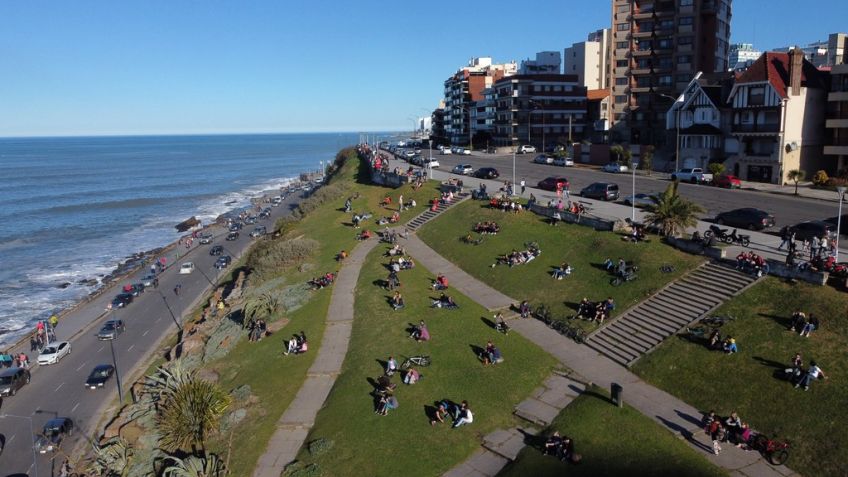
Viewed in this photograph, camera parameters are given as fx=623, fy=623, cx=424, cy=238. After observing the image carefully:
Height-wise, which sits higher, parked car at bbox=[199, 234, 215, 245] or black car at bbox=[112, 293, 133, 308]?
parked car at bbox=[199, 234, 215, 245]

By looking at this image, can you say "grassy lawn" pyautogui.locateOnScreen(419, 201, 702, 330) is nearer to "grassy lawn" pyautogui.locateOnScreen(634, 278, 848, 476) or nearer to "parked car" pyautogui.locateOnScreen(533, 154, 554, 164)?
"grassy lawn" pyautogui.locateOnScreen(634, 278, 848, 476)

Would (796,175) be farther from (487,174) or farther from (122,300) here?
(122,300)

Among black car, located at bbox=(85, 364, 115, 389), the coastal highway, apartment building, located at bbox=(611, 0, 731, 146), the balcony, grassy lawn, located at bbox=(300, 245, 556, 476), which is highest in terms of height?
apartment building, located at bbox=(611, 0, 731, 146)

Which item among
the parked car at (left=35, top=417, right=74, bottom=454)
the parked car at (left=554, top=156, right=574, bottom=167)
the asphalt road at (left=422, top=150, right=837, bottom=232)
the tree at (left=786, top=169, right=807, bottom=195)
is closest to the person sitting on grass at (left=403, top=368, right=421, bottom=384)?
the parked car at (left=35, top=417, right=74, bottom=454)

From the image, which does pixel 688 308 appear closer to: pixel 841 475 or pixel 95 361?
pixel 841 475

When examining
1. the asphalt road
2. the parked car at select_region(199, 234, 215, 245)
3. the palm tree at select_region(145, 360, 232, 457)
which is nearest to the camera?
the palm tree at select_region(145, 360, 232, 457)
